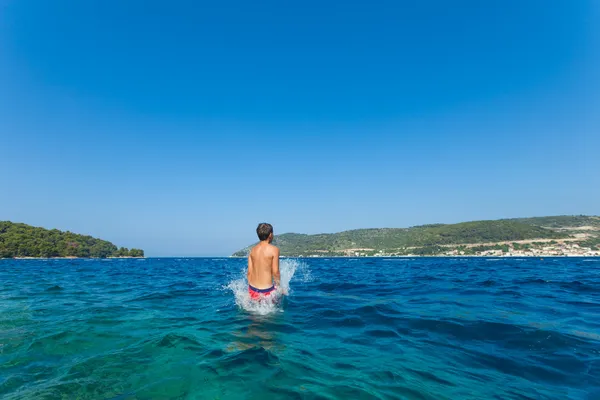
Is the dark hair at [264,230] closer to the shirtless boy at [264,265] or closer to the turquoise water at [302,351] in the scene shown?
the shirtless boy at [264,265]

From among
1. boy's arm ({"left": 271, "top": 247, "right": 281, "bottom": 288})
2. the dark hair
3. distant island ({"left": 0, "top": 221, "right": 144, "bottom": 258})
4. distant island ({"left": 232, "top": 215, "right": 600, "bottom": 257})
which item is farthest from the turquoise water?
distant island ({"left": 232, "top": 215, "right": 600, "bottom": 257})

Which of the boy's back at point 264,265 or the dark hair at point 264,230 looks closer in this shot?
the boy's back at point 264,265

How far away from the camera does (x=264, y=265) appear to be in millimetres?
9469

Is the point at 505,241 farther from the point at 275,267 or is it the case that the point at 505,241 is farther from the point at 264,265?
the point at 264,265

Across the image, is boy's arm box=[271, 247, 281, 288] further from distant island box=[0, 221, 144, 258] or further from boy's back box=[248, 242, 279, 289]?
distant island box=[0, 221, 144, 258]

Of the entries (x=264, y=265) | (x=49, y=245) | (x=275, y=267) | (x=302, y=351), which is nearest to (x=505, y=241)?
(x=275, y=267)

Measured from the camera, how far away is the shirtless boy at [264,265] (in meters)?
9.40

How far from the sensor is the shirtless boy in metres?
9.40

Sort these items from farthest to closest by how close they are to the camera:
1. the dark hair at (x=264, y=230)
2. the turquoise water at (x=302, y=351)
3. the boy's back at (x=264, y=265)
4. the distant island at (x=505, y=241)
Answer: the distant island at (x=505, y=241)
the dark hair at (x=264, y=230)
the boy's back at (x=264, y=265)
the turquoise water at (x=302, y=351)

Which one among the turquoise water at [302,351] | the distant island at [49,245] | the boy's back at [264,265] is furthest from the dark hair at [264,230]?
the distant island at [49,245]

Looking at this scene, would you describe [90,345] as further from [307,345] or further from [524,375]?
[524,375]

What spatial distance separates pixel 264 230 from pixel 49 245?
489ft

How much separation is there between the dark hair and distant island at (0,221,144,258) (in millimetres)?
134008

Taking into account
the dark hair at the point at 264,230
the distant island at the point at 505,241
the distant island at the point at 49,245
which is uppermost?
the distant island at the point at 49,245
